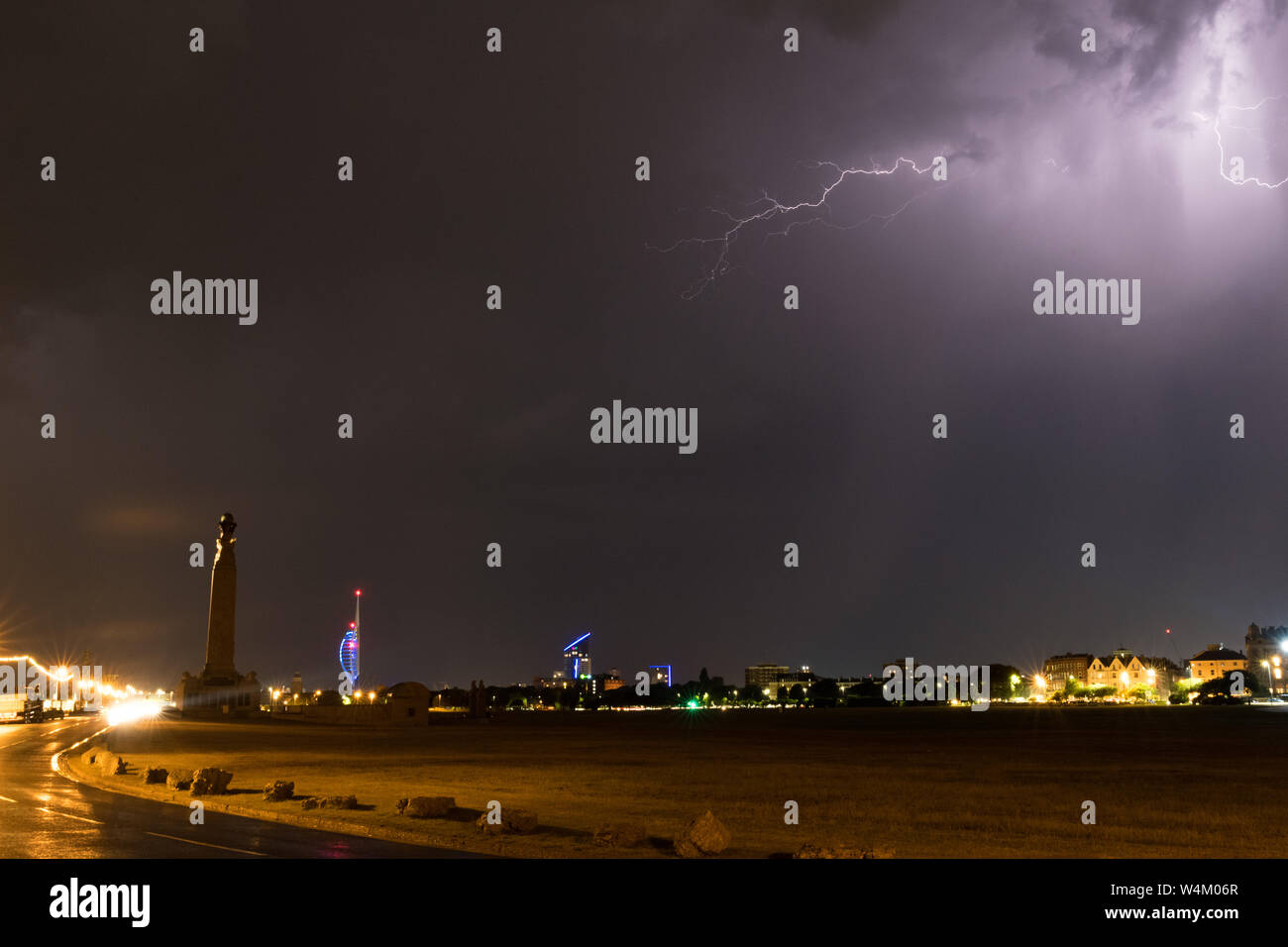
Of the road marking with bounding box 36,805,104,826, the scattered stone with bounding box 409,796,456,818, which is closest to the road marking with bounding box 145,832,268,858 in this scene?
the road marking with bounding box 36,805,104,826

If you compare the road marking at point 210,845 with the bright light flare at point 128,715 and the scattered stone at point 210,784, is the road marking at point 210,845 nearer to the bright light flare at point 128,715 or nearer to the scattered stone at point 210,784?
the scattered stone at point 210,784

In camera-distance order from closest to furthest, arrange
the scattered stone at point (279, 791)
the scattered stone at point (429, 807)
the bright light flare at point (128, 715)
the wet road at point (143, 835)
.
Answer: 1. the wet road at point (143, 835)
2. the scattered stone at point (429, 807)
3. the scattered stone at point (279, 791)
4. the bright light flare at point (128, 715)

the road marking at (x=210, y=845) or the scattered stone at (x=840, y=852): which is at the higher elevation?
the scattered stone at (x=840, y=852)

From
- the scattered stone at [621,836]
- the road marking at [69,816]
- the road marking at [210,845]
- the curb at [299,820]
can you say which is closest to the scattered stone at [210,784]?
the curb at [299,820]

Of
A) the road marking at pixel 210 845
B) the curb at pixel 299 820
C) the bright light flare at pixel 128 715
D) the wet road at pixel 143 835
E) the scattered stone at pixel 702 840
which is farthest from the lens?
the bright light flare at pixel 128 715

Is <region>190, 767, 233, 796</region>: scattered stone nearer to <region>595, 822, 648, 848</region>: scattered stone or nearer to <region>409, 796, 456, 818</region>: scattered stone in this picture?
<region>409, 796, 456, 818</region>: scattered stone
